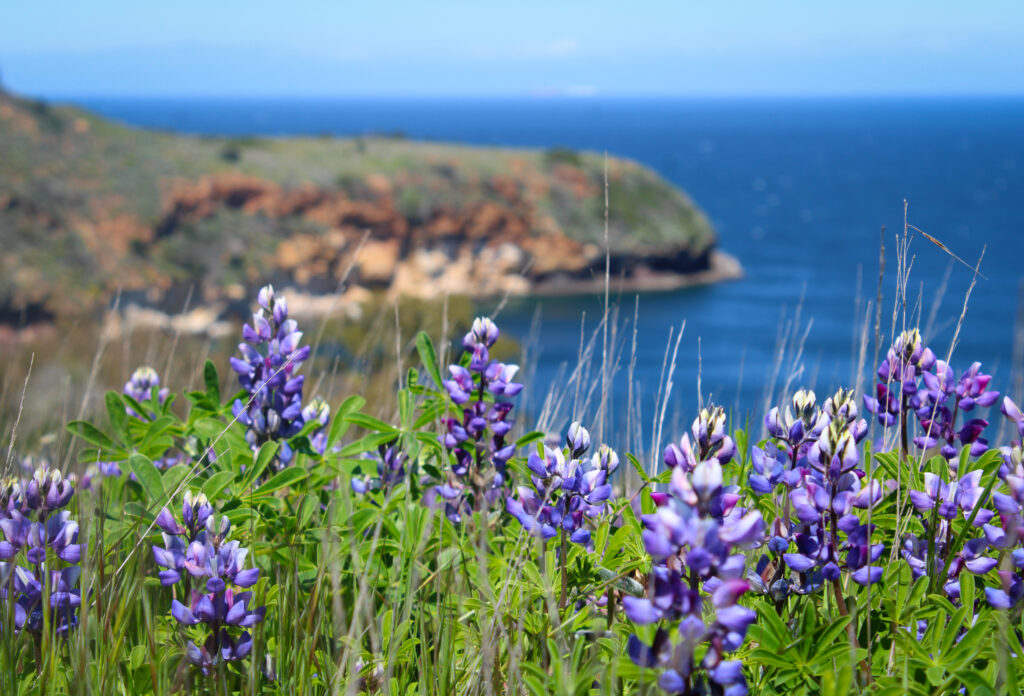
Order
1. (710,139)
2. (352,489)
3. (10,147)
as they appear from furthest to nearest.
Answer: (710,139), (10,147), (352,489)

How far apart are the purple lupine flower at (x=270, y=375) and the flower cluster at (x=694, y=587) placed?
975 millimetres

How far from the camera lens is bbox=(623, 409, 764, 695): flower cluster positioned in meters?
0.80

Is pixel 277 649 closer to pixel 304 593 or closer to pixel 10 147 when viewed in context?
pixel 304 593

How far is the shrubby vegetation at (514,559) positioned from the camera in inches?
40.0

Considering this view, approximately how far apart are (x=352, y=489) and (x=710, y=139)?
167431 millimetres

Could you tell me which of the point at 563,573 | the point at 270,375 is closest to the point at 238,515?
the point at 270,375

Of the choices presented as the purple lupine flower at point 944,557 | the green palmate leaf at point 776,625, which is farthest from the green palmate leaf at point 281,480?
the purple lupine flower at point 944,557

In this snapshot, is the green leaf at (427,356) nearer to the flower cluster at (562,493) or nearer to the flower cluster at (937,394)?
the flower cluster at (562,493)

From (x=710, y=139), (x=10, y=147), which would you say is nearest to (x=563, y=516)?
(x=10, y=147)

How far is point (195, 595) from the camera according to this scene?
4.13 feet

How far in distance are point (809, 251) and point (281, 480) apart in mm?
59855

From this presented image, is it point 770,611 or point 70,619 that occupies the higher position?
point 770,611

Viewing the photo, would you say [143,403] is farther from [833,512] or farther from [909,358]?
[909,358]

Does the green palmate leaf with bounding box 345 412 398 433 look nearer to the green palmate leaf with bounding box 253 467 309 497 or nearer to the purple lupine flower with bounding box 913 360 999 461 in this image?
the green palmate leaf with bounding box 253 467 309 497
